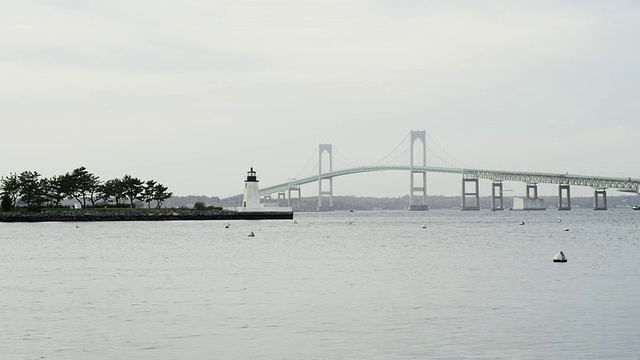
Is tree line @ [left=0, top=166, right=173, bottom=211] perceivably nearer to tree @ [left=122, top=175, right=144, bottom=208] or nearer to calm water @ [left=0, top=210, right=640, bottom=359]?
tree @ [left=122, top=175, right=144, bottom=208]

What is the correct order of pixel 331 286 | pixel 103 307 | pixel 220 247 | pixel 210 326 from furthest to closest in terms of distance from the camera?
pixel 220 247
pixel 331 286
pixel 103 307
pixel 210 326

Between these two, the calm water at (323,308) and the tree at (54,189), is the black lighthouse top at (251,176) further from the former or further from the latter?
the calm water at (323,308)

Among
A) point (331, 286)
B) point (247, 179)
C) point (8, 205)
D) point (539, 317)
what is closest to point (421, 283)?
point (331, 286)

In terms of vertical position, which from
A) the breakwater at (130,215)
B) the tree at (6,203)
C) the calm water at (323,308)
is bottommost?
the calm water at (323,308)

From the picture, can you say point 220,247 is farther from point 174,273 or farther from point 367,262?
point 174,273

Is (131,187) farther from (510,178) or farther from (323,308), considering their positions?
(323,308)

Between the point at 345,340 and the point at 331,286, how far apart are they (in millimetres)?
9206

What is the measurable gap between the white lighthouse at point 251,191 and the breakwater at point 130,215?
37.6 inches

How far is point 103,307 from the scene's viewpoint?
19.7 metres

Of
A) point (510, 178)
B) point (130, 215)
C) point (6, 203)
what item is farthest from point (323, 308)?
point (510, 178)

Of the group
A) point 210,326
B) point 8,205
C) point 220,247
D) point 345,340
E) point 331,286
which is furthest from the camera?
point 8,205

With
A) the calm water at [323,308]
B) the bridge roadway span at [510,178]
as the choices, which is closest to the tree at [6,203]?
the bridge roadway span at [510,178]

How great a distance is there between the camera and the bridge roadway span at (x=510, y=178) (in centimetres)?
13160

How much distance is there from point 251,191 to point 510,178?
188 ft
